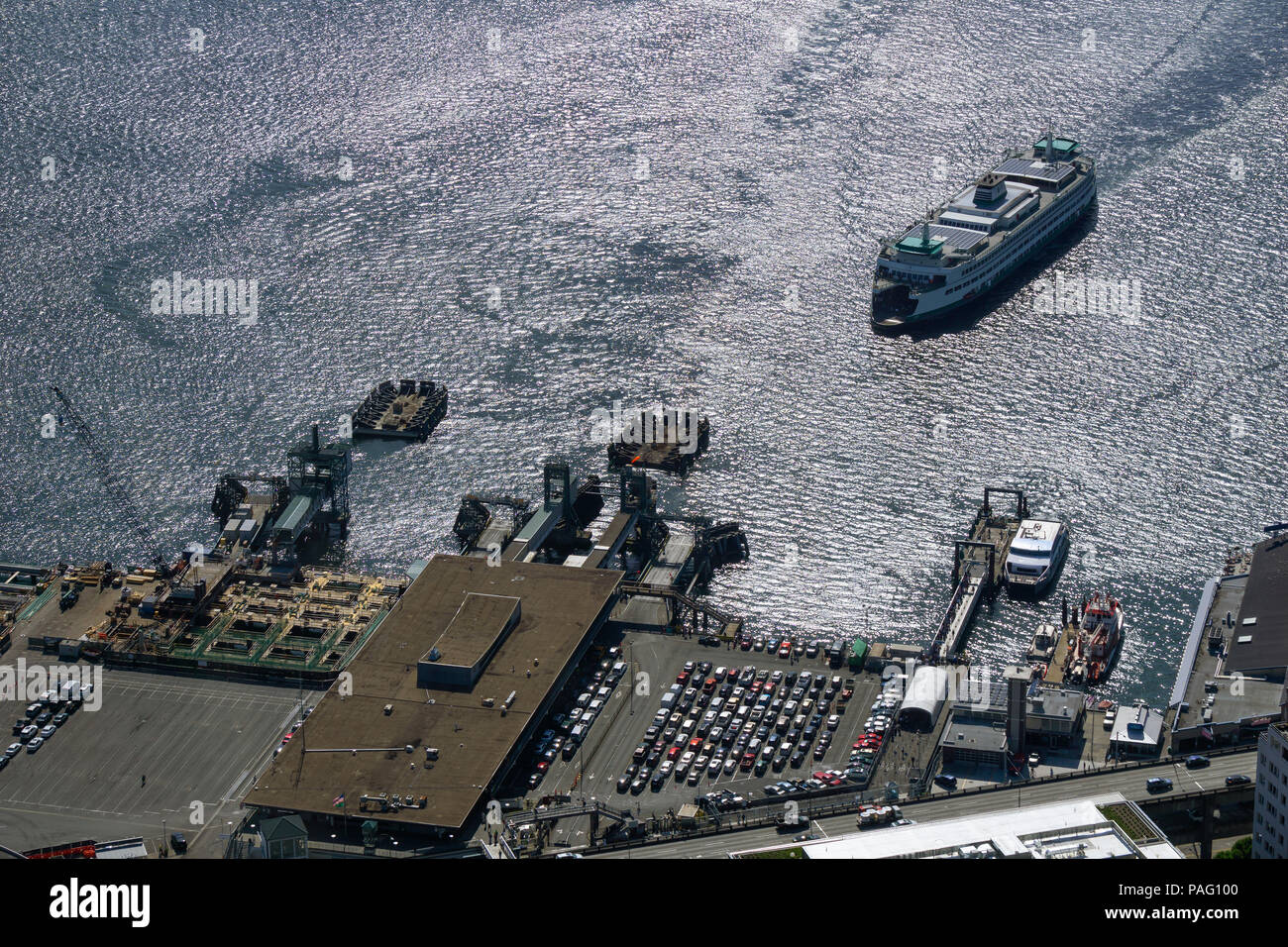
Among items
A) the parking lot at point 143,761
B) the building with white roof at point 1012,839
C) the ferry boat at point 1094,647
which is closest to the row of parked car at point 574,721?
the parking lot at point 143,761

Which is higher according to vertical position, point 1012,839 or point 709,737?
point 1012,839

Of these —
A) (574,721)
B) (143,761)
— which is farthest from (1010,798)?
(143,761)

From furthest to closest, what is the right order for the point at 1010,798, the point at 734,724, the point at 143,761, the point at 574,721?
the point at 574,721 < the point at 734,724 < the point at 143,761 < the point at 1010,798

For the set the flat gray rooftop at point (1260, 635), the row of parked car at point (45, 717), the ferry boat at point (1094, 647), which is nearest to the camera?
the flat gray rooftop at point (1260, 635)

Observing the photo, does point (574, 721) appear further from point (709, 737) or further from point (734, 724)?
point (734, 724)

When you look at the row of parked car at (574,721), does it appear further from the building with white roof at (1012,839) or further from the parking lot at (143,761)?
the building with white roof at (1012,839)

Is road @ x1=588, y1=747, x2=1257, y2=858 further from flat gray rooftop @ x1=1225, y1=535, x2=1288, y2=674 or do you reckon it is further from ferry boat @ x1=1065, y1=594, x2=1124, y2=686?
ferry boat @ x1=1065, y1=594, x2=1124, y2=686
